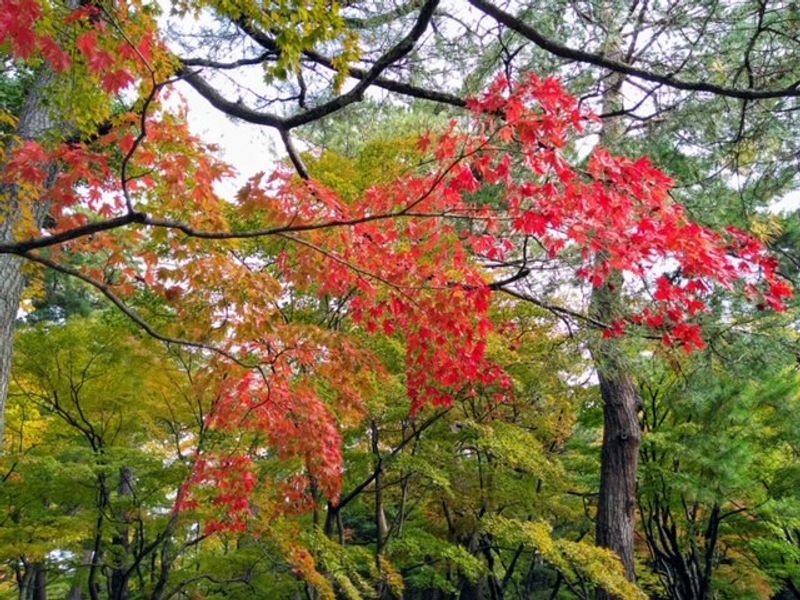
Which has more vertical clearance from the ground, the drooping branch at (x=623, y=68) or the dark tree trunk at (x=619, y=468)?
the drooping branch at (x=623, y=68)

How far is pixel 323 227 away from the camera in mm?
2750

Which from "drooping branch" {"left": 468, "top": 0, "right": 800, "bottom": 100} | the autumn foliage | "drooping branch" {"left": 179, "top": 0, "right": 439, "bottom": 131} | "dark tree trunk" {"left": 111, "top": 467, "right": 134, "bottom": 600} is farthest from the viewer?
"dark tree trunk" {"left": 111, "top": 467, "right": 134, "bottom": 600}

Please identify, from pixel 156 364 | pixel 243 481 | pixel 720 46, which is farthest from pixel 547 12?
pixel 156 364

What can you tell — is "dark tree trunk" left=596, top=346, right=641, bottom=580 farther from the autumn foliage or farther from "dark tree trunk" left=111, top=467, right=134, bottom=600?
"dark tree trunk" left=111, top=467, right=134, bottom=600

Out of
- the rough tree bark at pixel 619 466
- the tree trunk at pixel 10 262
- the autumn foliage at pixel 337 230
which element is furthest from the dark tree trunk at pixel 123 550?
the rough tree bark at pixel 619 466

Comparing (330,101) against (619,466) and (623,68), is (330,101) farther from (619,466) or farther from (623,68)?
(619,466)

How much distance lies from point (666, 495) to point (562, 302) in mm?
4617

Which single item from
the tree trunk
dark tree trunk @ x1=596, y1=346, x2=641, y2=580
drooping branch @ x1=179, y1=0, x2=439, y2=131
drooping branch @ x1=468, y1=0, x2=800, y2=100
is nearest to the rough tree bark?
dark tree trunk @ x1=596, y1=346, x2=641, y2=580

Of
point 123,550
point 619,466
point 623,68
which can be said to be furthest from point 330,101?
point 123,550

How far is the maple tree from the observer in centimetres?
278

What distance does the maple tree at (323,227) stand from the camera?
278cm

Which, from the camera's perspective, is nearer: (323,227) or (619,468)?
(323,227)

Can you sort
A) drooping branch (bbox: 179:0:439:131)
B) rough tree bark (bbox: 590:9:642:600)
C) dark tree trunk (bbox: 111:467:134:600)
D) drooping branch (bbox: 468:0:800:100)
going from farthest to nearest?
dark tree trunk (bbox: 111:467:134:600) → rough tree bark (bbox: 590:9:642:600) → drooping branch (bbox: 468:0:800:100) → drooping branch (bbox: 179:0:439:131)

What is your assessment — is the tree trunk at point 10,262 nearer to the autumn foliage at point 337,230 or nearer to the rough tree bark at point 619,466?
the autumn foliage at point 337,230
